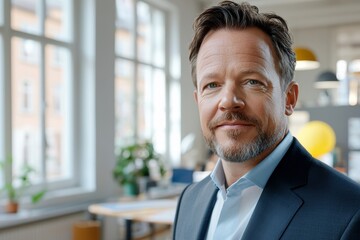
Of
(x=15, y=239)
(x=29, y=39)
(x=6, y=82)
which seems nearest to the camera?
(x=15, y=239)

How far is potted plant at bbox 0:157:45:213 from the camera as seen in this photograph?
13.6ft

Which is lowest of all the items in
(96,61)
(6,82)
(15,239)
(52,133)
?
(15,239)

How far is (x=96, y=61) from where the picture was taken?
538cm

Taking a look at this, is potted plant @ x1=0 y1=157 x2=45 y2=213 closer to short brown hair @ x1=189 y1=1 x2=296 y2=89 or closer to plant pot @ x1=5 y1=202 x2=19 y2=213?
plant pot @ x1=5 y1=202 x2=19 y2=213

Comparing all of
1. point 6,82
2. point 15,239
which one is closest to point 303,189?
point 15,239

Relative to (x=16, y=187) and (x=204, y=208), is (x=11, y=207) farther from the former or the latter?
(x=204, y=208)

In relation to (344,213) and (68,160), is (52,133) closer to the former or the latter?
(68,160)

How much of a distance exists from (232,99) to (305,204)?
0.30 metres

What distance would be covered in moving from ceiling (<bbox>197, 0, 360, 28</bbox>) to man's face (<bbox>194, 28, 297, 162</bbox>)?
7157 millimetres

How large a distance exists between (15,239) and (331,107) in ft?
14.8

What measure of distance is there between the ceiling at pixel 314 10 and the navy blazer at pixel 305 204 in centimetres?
729

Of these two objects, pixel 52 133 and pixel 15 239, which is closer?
pixel 15 239

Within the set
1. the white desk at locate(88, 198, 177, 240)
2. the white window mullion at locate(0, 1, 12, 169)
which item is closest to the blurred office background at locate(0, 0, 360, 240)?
the white window mullion at locate(0, 1, 12, 169)

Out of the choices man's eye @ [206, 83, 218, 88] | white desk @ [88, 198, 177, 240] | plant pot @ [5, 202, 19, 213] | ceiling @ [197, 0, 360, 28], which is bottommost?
white desk @ [88, 198, 177, 240]
